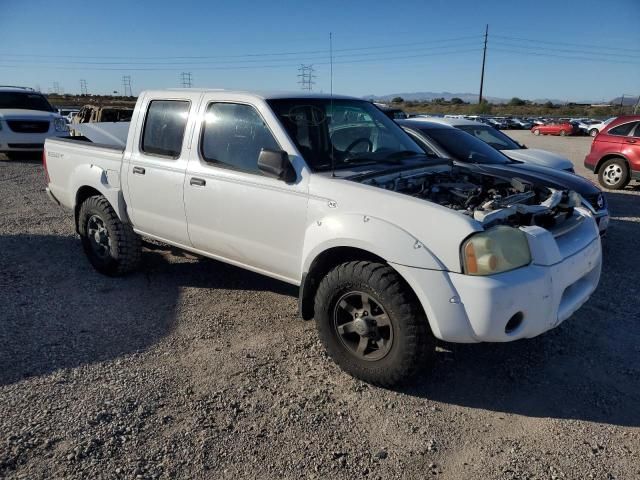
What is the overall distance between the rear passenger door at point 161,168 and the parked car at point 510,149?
5.00 meters

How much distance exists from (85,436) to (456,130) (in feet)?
21.4

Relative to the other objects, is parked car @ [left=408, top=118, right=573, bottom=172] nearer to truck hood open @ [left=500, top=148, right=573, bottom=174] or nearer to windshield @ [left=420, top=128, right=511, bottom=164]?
truck hood open @ [left=500, top=148, right=573, bottom=174]

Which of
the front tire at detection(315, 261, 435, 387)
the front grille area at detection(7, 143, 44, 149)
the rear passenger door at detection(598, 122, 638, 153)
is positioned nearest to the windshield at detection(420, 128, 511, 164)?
the front tire at detection(315, 261, 435, 387)

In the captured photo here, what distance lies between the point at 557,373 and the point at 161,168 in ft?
11.4

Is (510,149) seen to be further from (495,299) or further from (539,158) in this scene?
(495,299)

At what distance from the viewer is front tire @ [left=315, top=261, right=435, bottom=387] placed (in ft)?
9.98

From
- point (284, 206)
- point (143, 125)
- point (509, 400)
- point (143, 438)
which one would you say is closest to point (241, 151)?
point (284, 206)

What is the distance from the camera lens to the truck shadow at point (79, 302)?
3719 millimetres

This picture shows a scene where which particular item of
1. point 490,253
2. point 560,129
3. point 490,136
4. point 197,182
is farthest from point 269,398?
point 560,129

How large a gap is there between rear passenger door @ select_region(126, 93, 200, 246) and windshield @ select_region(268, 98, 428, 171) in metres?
0.95

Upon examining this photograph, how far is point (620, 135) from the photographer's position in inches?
443

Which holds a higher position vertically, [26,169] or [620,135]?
[620,135]

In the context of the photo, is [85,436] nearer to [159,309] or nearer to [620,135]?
[159,309]

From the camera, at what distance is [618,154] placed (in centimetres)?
1111
